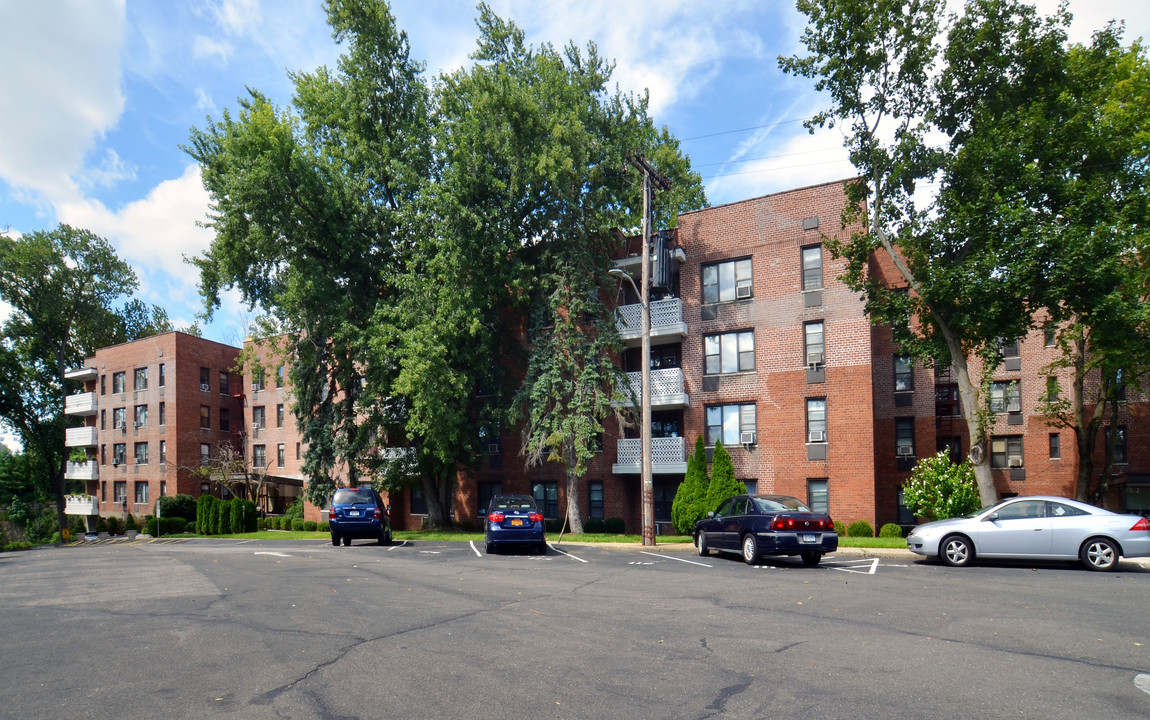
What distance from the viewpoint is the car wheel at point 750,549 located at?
1653cm

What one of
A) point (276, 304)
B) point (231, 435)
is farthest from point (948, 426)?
point (231, 435)

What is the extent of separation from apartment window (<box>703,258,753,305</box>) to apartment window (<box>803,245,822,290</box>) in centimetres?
217

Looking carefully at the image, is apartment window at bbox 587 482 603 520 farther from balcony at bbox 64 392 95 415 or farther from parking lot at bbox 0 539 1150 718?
balcony at bbox 64 392 95 415

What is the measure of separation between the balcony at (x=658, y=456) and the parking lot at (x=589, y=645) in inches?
609

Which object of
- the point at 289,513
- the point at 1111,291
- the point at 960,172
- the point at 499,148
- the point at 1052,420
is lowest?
the point at 289,513

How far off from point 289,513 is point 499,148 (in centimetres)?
3108

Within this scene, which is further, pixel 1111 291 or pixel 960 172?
pixel 960 172

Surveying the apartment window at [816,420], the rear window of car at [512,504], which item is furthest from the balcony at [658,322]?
the rear window of car at [512,504]

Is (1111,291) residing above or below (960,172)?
below

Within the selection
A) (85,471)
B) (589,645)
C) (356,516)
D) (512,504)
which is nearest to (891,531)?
(512,504)

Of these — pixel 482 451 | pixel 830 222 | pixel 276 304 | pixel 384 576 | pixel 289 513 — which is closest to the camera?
pixel 384 576

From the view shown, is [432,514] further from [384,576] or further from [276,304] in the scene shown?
[384,576]

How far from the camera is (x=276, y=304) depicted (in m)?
33.1

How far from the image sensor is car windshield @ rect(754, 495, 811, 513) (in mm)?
16531
